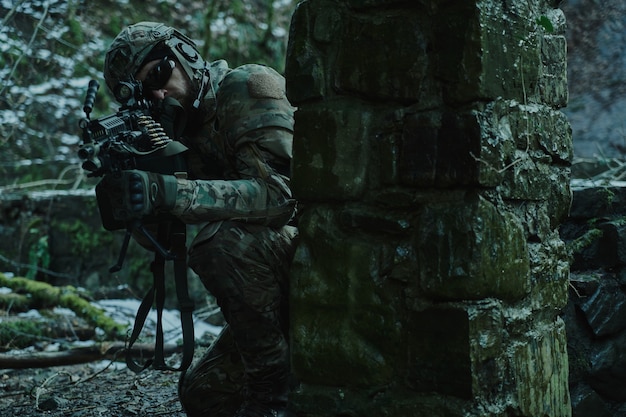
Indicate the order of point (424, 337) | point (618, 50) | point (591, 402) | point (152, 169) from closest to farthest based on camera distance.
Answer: point (424, 337) < point (152, 169) < point (591, 402) < point (618, 50)

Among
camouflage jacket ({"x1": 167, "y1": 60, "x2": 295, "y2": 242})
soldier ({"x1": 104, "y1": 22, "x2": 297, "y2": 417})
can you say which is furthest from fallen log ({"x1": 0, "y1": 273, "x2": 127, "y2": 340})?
camouflage jacket ({"x1": 167, "y1": 60, "x2": 295, "y2": 242})

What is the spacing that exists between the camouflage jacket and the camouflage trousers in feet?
0.25

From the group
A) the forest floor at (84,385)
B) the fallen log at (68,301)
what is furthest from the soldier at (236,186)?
the fallen log at (68,301)

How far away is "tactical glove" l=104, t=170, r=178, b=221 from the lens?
2.44 metres

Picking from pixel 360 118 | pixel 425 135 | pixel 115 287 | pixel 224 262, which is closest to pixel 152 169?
pixel 224 262

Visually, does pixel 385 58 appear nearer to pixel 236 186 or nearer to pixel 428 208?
pixel 428 208

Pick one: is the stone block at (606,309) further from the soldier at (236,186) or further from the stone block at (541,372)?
the soldier at (236,186)

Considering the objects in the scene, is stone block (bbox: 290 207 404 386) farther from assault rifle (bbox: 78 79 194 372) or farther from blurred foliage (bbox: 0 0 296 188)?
blurred foliage (bbox: 0 0 296 188)

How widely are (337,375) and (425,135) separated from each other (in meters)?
0.74

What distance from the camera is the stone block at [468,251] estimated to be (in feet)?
6.81

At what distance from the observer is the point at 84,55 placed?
8.04m

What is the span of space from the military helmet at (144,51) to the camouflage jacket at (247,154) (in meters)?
0.14

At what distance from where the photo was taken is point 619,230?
3.21 m

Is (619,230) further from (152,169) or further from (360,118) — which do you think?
(152,169)
